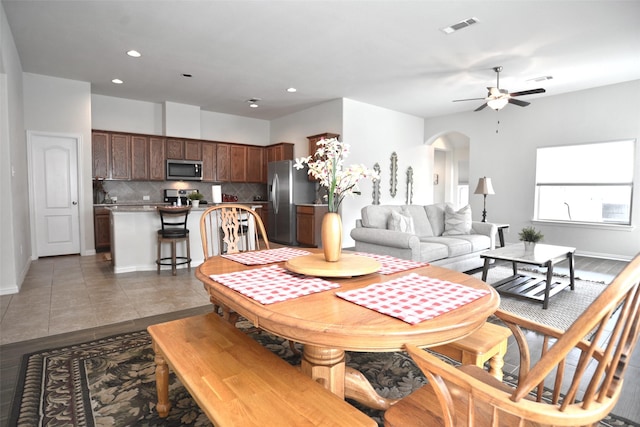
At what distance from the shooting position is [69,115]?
221 inches

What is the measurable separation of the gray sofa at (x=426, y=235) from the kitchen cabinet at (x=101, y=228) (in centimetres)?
458

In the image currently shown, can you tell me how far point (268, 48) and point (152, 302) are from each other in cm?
326

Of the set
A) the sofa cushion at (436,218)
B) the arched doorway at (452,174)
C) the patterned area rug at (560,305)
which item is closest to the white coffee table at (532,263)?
the patterned area rug at (560,305)

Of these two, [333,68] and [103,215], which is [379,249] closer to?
[333,68]

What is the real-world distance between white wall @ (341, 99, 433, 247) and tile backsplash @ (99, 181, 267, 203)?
2.95 m

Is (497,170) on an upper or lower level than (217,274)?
upper

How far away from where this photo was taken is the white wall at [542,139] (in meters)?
5.59

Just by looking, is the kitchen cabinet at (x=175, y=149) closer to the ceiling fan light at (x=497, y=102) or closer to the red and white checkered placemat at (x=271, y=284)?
the ceiling fan light at (x=497, y=102)

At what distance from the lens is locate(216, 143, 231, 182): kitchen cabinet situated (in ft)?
25.1

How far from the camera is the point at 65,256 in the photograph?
225 inches

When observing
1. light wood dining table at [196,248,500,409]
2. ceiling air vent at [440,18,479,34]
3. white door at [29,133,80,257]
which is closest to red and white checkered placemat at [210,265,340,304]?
light wood dining table at [196,248,500,409]

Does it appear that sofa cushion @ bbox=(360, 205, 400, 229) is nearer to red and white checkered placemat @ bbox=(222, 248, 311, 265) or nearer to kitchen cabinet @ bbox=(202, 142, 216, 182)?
red and white checkered placemat @ bbox=(222, 248, 311, 265)

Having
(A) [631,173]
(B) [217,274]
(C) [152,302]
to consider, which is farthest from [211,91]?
(A) [631,173]

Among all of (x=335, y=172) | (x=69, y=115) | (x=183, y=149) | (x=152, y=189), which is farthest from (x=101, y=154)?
(x=335, y=172)
